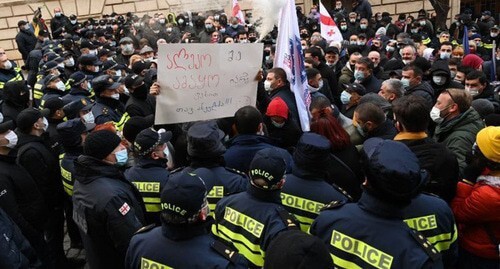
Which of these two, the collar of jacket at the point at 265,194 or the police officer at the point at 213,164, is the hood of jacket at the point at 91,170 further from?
the collar of jacket at the point at 265,194

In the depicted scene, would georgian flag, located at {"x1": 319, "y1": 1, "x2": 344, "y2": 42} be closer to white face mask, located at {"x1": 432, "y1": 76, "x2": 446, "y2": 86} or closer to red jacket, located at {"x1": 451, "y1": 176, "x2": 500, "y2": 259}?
white face mask, located at {"x1": 432, "y1": 76, "x2": 446, "y2": 86}

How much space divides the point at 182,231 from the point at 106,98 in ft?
12.4

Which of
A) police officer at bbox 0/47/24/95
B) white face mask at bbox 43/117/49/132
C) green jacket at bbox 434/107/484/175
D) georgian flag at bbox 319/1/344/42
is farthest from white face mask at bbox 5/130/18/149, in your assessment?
georgian flag at bbox 319/1/344/42

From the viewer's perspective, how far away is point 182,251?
217 cm

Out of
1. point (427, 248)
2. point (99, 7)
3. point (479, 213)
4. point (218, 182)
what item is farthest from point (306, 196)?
point (99, 7)

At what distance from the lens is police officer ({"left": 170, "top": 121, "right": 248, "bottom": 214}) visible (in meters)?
3.19

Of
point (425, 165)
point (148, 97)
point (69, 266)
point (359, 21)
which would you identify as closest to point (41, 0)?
point (359, 21)

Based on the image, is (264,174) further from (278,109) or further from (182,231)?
(278,109)

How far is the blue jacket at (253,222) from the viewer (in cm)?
250

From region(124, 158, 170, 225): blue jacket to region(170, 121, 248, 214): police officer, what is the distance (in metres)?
0.23

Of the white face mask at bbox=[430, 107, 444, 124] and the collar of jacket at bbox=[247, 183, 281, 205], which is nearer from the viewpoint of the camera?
the collar of jacket at bbox=[247, 183, 281, 205]

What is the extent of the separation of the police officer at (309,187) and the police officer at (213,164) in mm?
469

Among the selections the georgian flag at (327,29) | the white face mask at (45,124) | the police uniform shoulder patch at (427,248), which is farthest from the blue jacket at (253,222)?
the georgian flag at (327,29)

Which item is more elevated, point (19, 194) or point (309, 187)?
point (309, 187)
